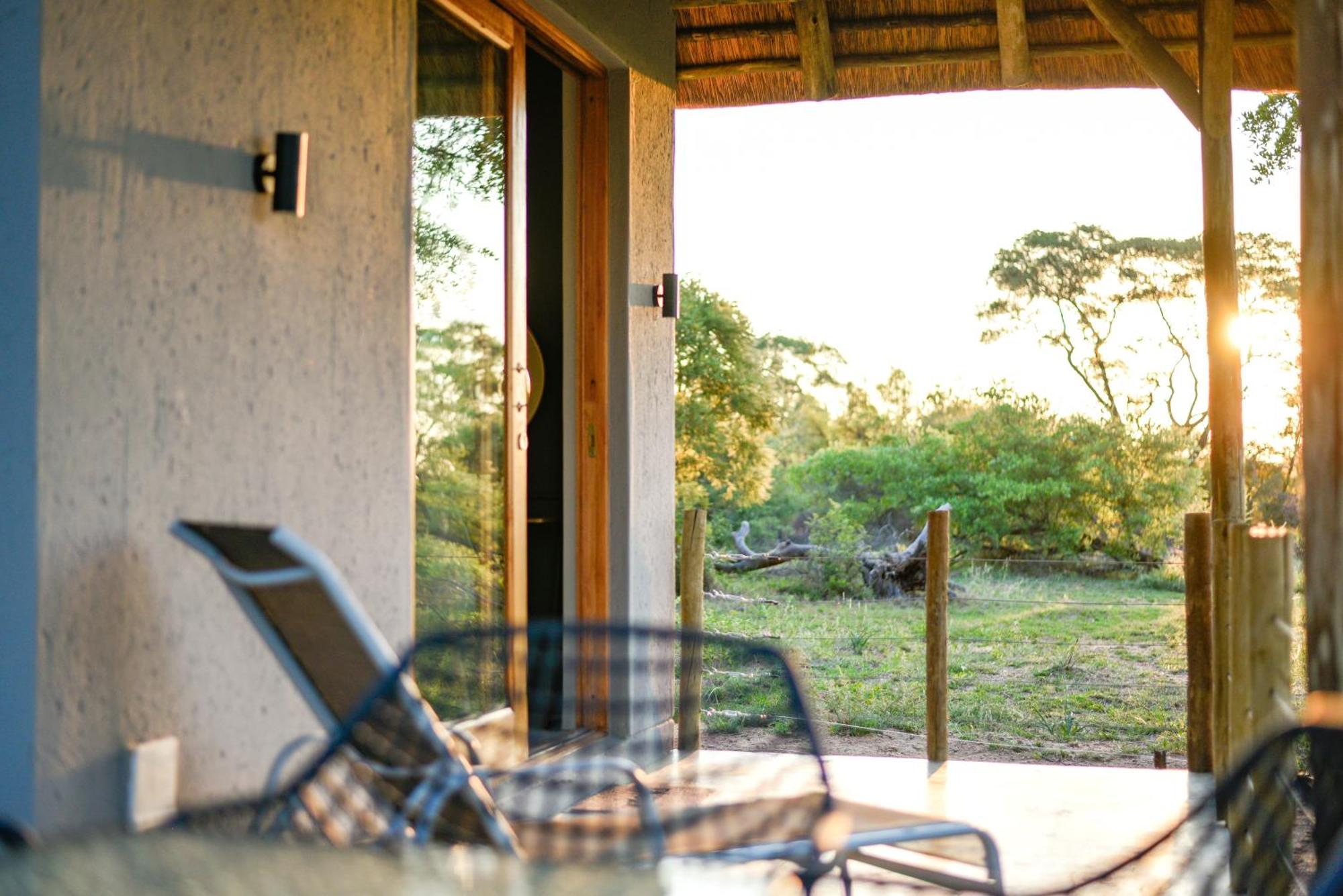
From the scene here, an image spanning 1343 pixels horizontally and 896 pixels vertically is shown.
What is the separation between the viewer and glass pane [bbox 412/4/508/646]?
340cm

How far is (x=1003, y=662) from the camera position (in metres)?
9.21

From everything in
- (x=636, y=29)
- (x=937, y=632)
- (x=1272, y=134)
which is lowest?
(x=937, y=632)

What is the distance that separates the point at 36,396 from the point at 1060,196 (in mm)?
18181

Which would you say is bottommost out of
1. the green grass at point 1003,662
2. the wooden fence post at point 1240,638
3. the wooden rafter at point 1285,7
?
the green grass at point 1003,662

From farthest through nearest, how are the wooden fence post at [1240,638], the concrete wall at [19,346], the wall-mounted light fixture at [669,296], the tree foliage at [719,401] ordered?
the tree foliage at [719,401] → the wall-mounted light fixture at [669,296] → the wooden fence post at [1240,638] → the concrete wall at [19,346]

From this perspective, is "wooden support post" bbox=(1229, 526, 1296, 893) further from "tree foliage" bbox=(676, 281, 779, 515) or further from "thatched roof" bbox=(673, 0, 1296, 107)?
"tree foliage" bbox=(676, 281, 779, 515)

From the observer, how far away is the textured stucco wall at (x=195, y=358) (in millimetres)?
2004

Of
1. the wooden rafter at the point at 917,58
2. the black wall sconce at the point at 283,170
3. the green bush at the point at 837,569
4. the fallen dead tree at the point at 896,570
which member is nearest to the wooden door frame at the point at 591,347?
the wooden rafter at the point at 917,58

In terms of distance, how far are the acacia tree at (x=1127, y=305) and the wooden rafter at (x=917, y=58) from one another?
11.4 meters

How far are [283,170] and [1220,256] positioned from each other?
3519mm

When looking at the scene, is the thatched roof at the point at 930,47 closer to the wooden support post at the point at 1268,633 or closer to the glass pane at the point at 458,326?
the glass pane at the point at 458,326

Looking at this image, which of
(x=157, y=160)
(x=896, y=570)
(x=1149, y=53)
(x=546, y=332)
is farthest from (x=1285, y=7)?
(x=896, y=570)

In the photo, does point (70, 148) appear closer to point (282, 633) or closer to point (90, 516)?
point (90, 516)

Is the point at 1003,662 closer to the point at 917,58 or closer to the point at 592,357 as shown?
the point at 917,58
